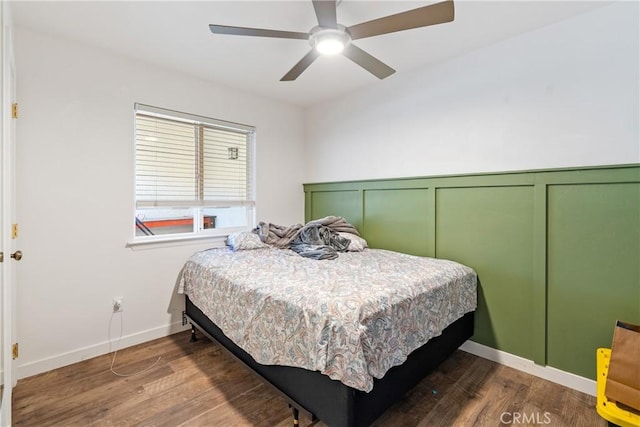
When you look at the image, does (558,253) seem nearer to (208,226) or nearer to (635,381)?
(635,381)

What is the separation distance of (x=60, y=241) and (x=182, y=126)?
1.41 metres

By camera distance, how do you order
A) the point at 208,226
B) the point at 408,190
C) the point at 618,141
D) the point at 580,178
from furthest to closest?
1. the point at 208,226
2. the point at 408,190
3. the point at 580,178
4. the point at 618,141

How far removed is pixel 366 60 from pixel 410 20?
459 mm

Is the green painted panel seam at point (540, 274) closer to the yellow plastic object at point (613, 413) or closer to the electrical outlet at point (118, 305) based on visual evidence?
the yellow plastic object at point (613, 413)

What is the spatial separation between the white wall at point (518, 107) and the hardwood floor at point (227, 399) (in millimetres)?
1548

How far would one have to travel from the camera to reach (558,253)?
207 centimetres

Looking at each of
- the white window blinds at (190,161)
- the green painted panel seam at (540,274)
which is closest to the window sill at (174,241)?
the white window blinds at (190,161)

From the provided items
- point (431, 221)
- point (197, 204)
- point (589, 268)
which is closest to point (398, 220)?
point (431, 221)

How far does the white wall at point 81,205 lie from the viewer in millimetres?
2141

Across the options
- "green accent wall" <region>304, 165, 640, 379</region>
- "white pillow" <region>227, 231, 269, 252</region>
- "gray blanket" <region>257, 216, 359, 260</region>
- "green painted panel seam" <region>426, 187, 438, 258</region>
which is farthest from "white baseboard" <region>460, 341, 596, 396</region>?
"white pillow" <region>227, 231, 269, 252</region>

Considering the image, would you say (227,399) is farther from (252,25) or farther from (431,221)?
(252,25)

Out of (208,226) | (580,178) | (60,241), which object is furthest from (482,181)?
(60,241)

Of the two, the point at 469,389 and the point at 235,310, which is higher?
the point at 235,310

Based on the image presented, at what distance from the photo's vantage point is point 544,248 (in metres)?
2.10
